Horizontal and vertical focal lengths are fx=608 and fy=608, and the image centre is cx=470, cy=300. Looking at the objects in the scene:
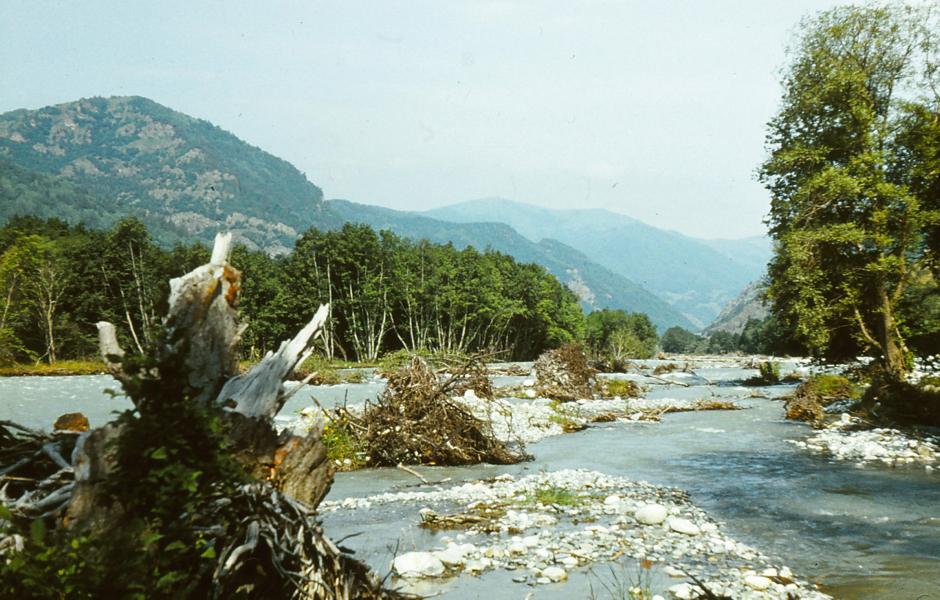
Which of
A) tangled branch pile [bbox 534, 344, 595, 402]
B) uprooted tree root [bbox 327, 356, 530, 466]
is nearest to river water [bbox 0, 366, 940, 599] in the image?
uprooted tree root [bbox 327, 356, 530, 466]

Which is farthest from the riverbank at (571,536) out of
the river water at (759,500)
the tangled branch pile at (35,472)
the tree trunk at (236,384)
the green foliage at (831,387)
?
the green foliage at (831,387)

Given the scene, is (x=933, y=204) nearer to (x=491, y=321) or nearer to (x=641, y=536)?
(x=641, y=536)

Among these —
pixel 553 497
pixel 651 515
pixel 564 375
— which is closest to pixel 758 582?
pixel 651 515

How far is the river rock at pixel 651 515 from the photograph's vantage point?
968cm

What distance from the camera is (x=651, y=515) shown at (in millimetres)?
9719

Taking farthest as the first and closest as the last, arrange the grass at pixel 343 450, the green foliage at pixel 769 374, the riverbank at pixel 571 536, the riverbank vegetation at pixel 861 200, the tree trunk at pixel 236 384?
the green foliage at pixel 769 374 < the riverbank vegetation at pixel 861 200 < the grass at pixel 343 450 < the riverbank at pixel 571 536 < the tree trunk at pixel 236 384

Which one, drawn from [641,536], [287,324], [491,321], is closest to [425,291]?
[491,321]

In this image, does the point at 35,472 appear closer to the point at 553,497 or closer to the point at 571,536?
the point at 571,536

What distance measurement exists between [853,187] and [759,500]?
48.2ft

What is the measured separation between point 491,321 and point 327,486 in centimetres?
8546

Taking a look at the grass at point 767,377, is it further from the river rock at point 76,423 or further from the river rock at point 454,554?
the river rock at point 76,423

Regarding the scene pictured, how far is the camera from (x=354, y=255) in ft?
274

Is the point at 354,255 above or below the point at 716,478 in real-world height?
above

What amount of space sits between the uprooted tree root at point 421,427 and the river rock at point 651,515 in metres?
5.76
